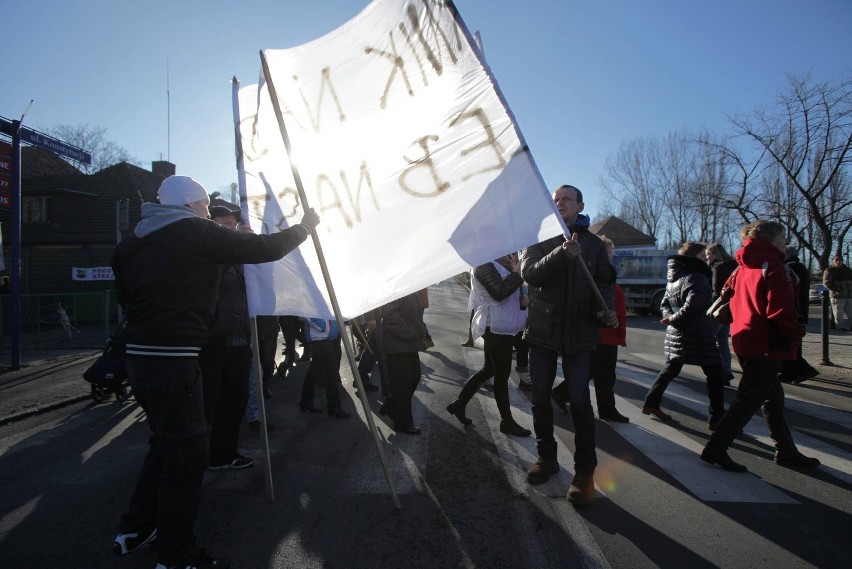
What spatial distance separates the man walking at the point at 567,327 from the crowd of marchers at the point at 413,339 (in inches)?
0.4

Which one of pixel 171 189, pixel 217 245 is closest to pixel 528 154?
pixel 217 245

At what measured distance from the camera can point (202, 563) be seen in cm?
241

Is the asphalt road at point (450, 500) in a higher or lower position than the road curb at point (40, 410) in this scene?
higher

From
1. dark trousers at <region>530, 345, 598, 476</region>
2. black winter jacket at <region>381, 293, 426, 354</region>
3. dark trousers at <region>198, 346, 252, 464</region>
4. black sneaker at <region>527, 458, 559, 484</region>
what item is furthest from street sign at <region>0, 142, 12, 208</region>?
black sneaker at <region>527, 458, 559, 484</region>

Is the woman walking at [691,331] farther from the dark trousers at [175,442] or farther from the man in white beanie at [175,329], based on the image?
the dark trousers at [175,442]

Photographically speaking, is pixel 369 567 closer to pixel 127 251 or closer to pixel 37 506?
pixel 127 251

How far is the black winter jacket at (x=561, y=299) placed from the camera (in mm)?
3354

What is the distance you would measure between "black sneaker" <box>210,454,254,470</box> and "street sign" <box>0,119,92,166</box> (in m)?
7.67

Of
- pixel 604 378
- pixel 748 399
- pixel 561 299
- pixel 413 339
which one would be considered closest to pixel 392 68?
pixel 561 299

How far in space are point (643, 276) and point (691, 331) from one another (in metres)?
16.8

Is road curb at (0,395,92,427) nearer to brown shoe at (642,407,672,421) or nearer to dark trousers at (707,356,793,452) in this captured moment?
brown shoe at (642,407,672,421)

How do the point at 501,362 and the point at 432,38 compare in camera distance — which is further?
the point at 501,362

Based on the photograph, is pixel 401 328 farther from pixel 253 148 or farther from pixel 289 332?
pixel 289 332

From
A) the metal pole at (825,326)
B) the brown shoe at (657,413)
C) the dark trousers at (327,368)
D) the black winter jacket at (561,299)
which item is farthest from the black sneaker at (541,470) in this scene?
the metal pole at (825,326)
